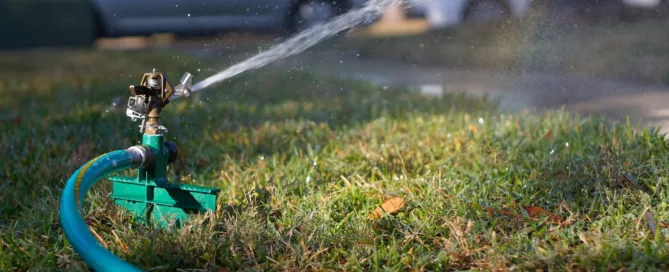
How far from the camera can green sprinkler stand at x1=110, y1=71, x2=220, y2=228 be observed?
6.82 ft

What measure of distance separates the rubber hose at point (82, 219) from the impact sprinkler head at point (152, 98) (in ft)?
0.52

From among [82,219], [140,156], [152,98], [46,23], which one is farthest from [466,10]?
[46,23]

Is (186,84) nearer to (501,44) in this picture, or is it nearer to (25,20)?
(501,44)

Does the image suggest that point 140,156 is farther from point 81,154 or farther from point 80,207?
point 81,154

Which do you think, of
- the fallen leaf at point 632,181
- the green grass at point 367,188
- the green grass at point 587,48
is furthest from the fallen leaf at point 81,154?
the green grass at point 587,48

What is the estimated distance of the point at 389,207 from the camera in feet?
7.29

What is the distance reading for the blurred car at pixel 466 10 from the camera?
15.1ft

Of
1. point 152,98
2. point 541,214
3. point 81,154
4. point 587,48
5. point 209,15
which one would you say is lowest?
point 541,214

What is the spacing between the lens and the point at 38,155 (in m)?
3.00

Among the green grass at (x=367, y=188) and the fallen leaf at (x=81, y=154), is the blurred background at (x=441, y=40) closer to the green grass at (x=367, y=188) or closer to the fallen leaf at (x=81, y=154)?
the green grass at (x=367, y=188)

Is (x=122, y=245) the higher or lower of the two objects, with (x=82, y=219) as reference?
lower

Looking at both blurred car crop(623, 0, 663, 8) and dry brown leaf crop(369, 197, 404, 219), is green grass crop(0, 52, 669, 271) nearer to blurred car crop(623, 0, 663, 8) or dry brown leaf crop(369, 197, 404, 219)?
dry brown leaf crop(369, 197, 404, 219)

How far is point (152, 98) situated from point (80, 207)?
1.36 ft

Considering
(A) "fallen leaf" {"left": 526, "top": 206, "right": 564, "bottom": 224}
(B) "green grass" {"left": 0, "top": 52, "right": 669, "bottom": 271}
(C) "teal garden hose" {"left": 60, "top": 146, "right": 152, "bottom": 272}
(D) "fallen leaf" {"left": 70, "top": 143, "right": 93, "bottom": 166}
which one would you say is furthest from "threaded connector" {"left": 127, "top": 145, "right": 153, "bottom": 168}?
(A) "fallen leaf" {"left": 526, "top": 206, "right": 564, "bottom": 224}
